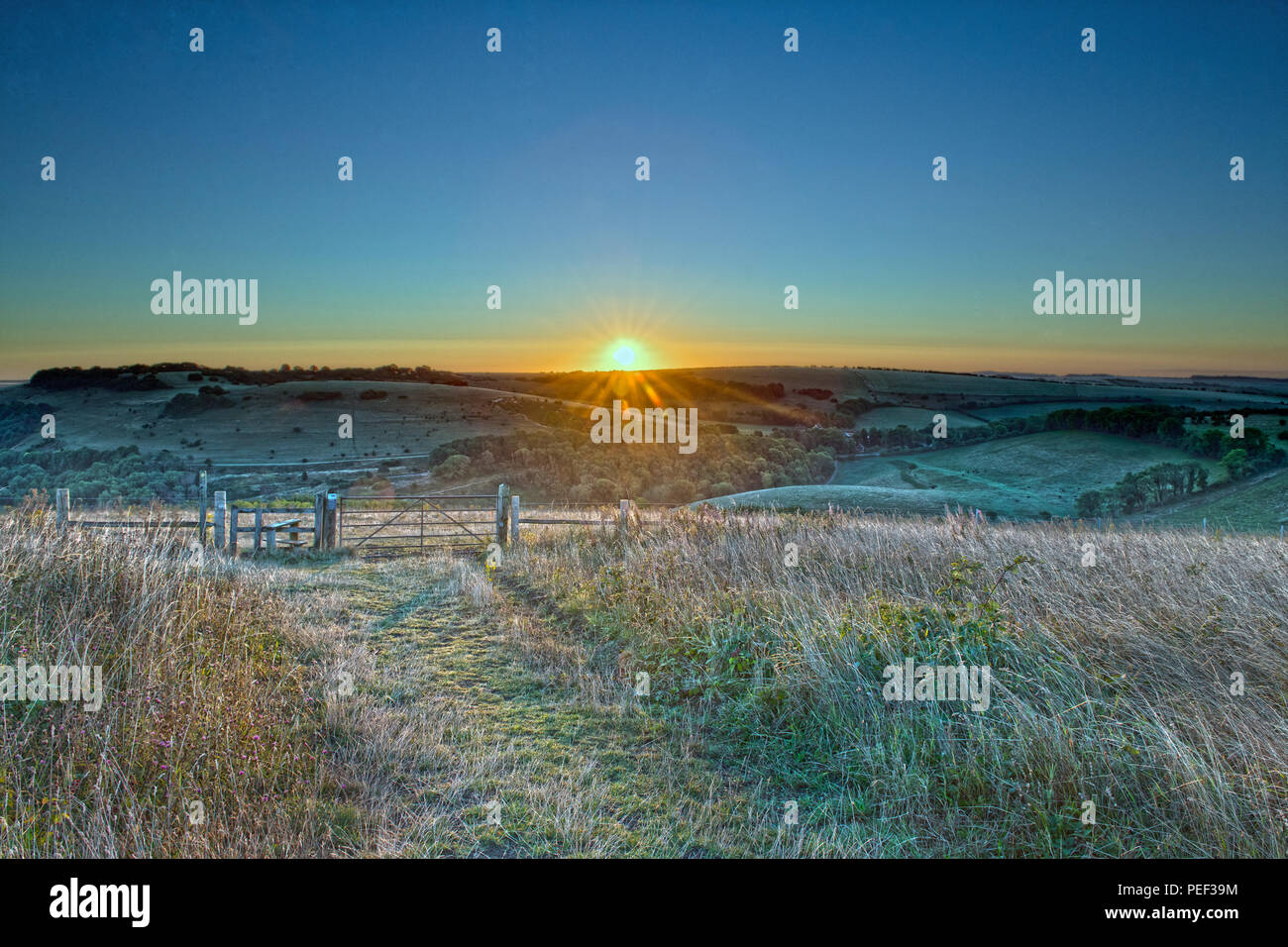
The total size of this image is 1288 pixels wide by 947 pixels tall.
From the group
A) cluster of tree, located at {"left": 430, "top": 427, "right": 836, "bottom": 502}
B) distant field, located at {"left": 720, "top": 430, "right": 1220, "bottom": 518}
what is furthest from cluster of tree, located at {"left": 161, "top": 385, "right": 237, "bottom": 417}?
distant field, located at {"left": 720, "top": 430, "right": 1220, "bottom": 518}

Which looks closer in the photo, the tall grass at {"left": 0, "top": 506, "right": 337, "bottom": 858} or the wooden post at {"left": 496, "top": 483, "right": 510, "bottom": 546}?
the tall grass at {"left": 0, "top": 506, "right": 337, "bottom": 858}

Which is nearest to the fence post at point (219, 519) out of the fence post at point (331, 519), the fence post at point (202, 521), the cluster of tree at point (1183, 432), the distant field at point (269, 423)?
the fence post at point (202, 521)

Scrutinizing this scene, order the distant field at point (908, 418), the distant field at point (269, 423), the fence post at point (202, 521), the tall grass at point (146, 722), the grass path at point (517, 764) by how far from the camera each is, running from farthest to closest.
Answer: the distant field at point (908, 418) → the distant field at point (269, 423) → the fence post at point (202, 521) → the grass path at point (517, 764) → the tall grass at point (146, 722)

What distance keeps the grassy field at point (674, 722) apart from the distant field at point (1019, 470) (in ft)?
Answer: 111

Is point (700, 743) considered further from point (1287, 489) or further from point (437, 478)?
point (1287, 489)

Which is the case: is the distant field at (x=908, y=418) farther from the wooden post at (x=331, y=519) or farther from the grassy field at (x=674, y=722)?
the grassy field at (x=674, y=722)

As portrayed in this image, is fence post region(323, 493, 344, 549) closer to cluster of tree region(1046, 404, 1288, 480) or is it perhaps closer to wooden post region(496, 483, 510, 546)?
wooden post region(496, 483, 510, 546)

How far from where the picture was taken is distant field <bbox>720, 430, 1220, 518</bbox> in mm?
45000

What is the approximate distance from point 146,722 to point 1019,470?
198ft

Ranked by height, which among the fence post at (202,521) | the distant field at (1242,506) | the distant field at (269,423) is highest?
the distant field at (269,423)

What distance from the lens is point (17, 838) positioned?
10.2ft

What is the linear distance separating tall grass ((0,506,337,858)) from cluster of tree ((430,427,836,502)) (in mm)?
33067

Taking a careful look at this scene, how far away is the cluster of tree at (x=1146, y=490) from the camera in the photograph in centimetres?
4438

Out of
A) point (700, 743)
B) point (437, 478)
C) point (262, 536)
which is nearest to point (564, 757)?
point (700, 743)
